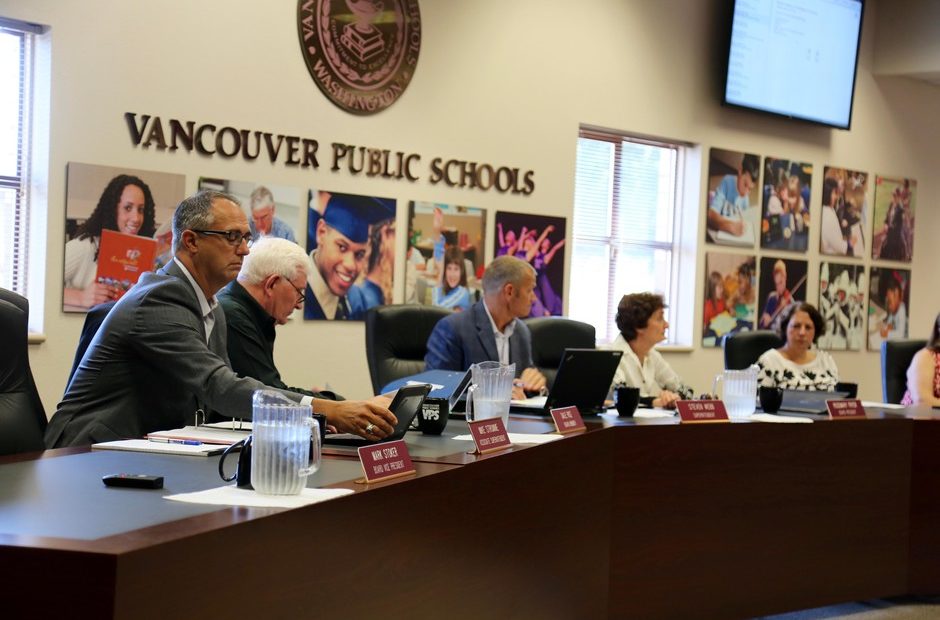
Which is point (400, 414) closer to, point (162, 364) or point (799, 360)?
point (162, 364)

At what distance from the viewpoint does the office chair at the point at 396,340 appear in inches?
170

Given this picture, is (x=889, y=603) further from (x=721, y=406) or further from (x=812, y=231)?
(x=812, y=231)

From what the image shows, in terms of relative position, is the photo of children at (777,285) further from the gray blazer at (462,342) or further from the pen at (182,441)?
the pen at (182,441)

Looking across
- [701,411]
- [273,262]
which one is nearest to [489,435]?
[273,262]

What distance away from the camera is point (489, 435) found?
240 cm

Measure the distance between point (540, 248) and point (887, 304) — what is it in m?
3.36

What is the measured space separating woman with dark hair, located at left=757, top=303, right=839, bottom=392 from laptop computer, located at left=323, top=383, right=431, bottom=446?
3.04m

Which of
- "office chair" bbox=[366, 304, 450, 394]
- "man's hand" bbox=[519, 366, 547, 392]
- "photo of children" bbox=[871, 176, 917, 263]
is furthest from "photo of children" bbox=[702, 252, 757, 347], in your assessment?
"man's hand" bbox=[519, 366, 547, 392]

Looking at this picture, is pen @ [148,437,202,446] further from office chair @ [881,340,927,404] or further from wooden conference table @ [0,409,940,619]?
office chair @ [881,340,927,404]

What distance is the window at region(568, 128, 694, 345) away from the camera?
22.5 ft

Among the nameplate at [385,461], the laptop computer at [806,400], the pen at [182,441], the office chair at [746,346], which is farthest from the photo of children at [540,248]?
the nameplate at [385,461]

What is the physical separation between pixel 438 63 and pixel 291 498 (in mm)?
4502

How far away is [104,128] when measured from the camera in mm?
4699

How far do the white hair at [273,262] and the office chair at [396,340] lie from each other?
3.38 feet
